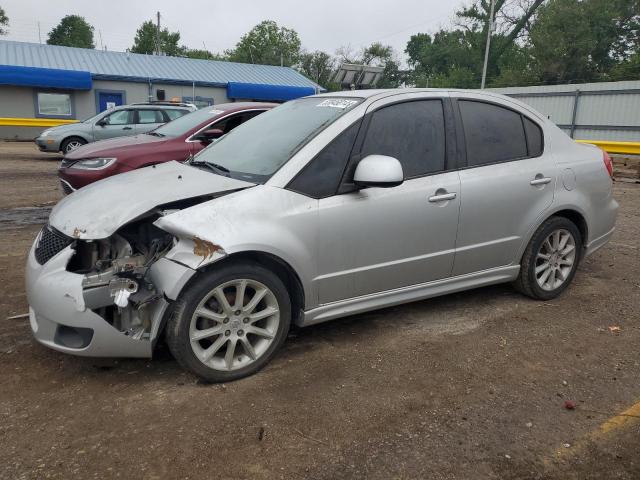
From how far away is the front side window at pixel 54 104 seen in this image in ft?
83.6

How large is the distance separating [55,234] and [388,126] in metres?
2.24

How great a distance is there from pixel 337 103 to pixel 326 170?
2.31 feet

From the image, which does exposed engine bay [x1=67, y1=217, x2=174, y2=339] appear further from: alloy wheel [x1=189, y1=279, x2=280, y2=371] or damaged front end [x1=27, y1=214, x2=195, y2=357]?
alloy wheel [x1=189, y1=279, x2=280, y2=371]

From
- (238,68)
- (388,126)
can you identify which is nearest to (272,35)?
(238,68)

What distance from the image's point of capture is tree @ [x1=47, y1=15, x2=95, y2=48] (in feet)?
278

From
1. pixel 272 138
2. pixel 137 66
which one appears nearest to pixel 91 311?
pixel 272 138

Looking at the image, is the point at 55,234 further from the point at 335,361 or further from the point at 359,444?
the point at 359,444

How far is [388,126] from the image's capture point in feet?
12.1

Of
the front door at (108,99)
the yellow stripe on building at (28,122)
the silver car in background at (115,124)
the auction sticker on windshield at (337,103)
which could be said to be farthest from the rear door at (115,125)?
the front door at (108,99)

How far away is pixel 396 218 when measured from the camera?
140 inches

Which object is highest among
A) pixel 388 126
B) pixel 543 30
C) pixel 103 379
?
pixel 543 30

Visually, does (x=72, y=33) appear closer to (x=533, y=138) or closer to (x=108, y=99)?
(x=108, y=99)

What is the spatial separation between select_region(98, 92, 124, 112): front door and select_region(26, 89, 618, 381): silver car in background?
25675 mm

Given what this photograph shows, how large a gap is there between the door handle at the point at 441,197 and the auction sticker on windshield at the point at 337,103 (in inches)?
33.2
